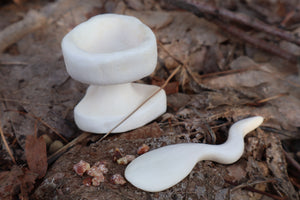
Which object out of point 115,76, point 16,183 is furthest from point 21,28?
point 16,183

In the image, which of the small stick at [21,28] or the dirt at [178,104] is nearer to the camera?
the dirt at [178,104]

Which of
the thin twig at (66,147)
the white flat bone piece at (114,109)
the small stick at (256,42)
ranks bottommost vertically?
the thin twig at (66,147)

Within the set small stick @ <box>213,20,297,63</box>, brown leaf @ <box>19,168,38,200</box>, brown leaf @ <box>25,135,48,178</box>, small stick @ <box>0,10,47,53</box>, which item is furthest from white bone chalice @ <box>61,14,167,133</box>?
small stick @ <box>0,10,47,53</box>

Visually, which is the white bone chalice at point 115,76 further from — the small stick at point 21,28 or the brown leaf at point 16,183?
the small stick at point 21,28

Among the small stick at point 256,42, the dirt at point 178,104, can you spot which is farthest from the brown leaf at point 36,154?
the small stick at point 256,42

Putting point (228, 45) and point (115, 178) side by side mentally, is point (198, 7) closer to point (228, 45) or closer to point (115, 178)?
point (228, 45)

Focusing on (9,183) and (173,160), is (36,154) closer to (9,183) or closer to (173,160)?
(9,183)

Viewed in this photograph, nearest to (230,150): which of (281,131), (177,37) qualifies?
(281,131)
